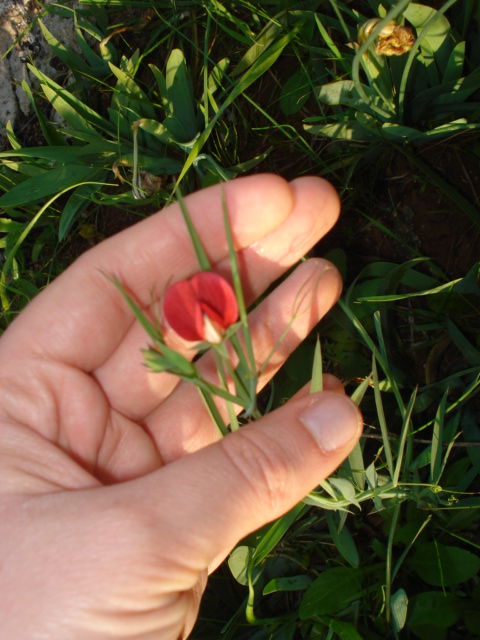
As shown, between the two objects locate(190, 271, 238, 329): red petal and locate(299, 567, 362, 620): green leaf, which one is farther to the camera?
locate(299, 567, 362, 620): green leaf

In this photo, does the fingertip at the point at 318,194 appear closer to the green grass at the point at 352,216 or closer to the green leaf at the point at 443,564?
the green grass at the point at 352,216

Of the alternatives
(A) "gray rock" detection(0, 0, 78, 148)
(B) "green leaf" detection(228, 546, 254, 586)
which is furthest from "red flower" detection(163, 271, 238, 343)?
(A) "gray rock" detection(0, 0, 78, 148)

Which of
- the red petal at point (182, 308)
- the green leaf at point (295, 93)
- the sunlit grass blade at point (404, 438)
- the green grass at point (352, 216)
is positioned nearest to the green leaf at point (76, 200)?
the green grass at point (352, 216)

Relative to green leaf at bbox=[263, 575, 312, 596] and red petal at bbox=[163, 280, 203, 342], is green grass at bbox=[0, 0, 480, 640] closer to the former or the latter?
green leaf at bbox=[263, 575, 312, 596]

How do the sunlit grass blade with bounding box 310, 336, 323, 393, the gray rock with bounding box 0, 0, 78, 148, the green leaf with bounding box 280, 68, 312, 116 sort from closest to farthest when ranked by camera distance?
1. the sunlit grass blade with bounding box 310, 336, 323, 393
2. the green leaf with bounding box 280, 68, 312, 116
3. the gray rock with bounding box 0, 0, 78, 148

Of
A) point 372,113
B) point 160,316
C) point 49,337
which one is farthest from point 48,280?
point 372,113

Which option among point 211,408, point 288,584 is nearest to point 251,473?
point 211,408
